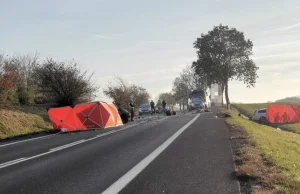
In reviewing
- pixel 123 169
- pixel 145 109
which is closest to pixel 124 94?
pixel 145 109

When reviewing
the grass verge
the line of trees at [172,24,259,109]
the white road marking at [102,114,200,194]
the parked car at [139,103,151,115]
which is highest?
the line of trees at [172,24,259,109]

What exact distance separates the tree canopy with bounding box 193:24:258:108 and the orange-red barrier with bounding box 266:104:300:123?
21366mm

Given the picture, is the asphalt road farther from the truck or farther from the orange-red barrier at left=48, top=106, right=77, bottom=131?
the truck

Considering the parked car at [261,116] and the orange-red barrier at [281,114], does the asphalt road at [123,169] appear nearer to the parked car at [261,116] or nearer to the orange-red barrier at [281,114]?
the orange-red barrier at [281,114]

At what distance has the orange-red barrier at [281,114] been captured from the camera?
39375mm

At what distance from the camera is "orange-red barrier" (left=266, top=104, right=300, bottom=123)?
129ft

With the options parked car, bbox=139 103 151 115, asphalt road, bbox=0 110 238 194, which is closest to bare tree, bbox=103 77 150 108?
parked car, bbox=139 103 151 115

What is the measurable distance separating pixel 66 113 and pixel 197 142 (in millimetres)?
12072

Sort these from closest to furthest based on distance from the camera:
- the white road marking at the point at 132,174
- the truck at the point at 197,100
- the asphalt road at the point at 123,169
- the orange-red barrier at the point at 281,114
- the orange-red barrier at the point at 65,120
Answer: the white road marking at the point at 132,174
the asphalt road at the point at 123,169
the orange-red barrier at the point at 65,120
the orange-red barrier at the point at 281,114
the truck at the point at 197,100

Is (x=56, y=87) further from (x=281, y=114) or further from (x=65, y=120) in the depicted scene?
(x=281, y=114)

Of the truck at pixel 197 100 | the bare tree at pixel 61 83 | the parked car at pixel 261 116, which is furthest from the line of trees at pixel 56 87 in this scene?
the truck at pixel 197 100

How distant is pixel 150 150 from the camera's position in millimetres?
11883

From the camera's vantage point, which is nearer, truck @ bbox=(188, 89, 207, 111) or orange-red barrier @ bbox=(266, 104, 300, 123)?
orange-red barrier @ bbox=(266, 104, 300, 123)

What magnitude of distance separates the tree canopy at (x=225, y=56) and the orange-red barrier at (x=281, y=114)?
21366 mm
